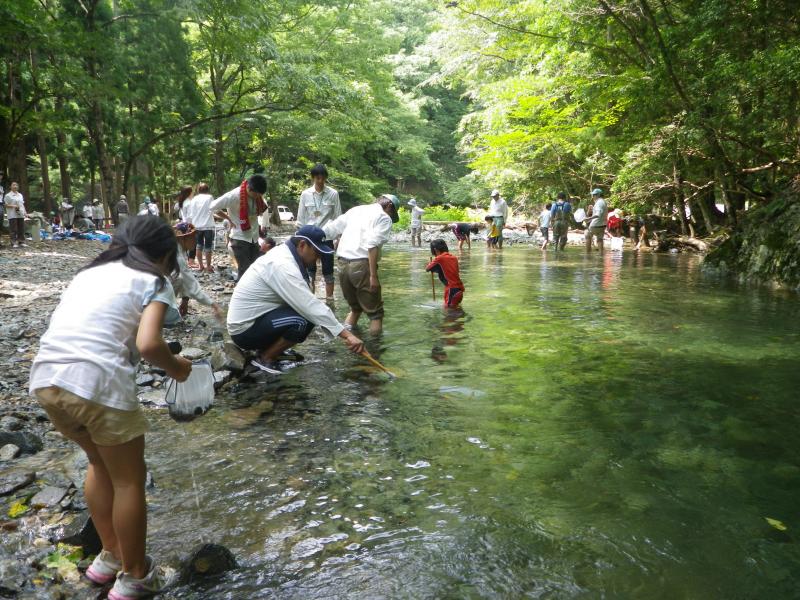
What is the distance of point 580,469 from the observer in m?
4.12

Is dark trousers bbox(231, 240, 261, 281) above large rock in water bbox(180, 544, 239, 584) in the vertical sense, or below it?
above

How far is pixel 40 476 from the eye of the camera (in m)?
3.98

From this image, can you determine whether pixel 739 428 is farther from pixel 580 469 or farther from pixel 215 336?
pixel 215 336

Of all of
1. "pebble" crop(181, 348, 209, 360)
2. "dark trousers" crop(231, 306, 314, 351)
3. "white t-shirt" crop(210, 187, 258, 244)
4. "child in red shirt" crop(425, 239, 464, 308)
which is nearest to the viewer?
"dark trousers" crop(231, 306, 314, 351)

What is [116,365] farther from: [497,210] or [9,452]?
[497,210]

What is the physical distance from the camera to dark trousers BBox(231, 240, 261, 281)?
370 inches

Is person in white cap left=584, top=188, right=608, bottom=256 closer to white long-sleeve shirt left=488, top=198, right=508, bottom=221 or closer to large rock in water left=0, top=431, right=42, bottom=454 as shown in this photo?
white long-sleeve shirt left=488, top=198, right=508, bottom=221

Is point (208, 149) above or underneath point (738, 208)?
above

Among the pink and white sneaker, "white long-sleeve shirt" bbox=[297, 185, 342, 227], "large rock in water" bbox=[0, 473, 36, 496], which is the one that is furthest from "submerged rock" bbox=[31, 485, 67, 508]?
"white long-sleeve shirt" bbox=[297, 185, 342, 227]

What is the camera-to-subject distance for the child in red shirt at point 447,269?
9.60m

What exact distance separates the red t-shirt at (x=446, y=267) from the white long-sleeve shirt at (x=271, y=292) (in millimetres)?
3984

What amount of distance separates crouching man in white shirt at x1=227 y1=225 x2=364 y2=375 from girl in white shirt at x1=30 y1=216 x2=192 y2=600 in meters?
2.78

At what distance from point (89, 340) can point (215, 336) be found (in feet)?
18.0

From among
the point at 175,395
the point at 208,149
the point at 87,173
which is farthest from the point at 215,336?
the point at 87,173
